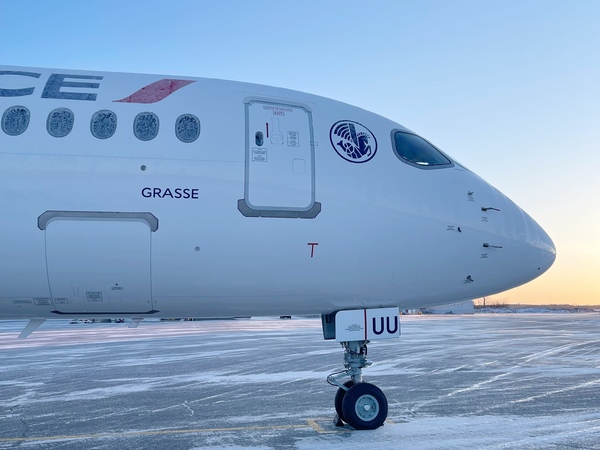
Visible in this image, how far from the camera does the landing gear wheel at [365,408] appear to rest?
8156mm

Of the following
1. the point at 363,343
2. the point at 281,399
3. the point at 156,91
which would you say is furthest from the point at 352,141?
the point at 281,399

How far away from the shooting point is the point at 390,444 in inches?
297

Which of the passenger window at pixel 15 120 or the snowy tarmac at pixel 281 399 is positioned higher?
the passenger window at pixel 15 120

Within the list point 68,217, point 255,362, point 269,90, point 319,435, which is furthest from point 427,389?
point 68,217

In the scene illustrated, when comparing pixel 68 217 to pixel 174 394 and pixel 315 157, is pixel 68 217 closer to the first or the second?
pixel 315 157

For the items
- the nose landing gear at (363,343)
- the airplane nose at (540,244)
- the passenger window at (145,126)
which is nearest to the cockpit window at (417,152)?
the airplane nose at (540,244)

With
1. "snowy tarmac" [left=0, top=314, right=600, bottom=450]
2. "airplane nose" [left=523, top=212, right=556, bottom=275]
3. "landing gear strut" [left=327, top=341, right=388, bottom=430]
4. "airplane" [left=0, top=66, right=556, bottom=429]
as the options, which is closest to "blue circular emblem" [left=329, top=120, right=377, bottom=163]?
"airplane" [left=0, top=66, right=556, bottom=429]

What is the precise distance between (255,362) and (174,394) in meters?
5.60

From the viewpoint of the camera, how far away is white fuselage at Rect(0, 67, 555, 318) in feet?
22.6

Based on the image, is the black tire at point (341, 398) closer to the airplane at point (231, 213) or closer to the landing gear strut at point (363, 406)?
the airplane at point (231, 213)

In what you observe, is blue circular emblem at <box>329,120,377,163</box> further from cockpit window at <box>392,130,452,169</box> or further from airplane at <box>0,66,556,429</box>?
cockpit window at <box>392,130,452,169</box>

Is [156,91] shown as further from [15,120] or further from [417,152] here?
[417,152]

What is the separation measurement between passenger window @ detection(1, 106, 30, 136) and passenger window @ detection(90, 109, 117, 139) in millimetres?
794

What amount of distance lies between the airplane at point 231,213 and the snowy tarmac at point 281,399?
125 cm
